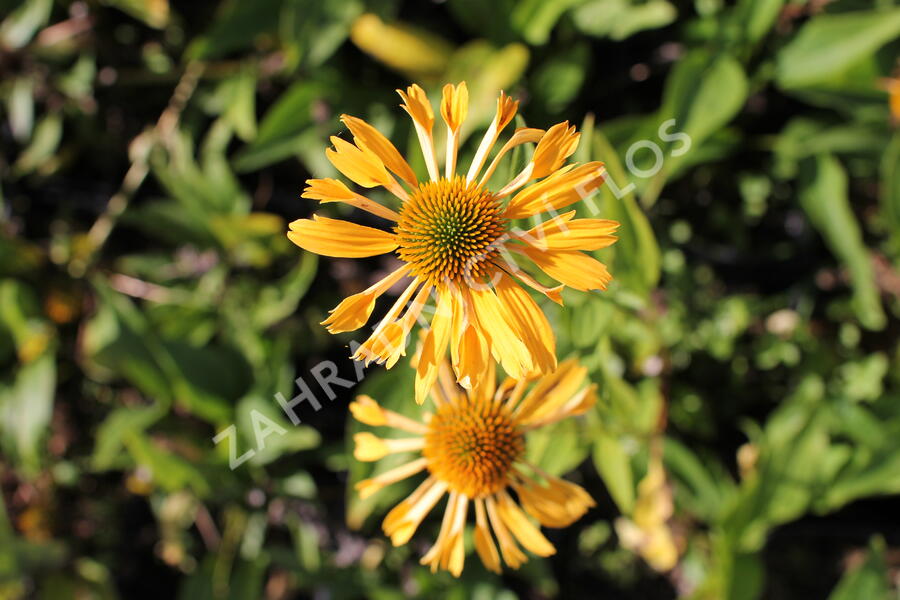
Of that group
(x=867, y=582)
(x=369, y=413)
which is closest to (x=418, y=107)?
(x=369, y=413)

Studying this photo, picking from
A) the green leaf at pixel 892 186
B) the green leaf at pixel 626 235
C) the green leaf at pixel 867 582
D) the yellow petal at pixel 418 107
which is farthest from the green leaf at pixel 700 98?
the green leaf at pixel 867 582

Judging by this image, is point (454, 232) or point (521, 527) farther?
point (521, 527)

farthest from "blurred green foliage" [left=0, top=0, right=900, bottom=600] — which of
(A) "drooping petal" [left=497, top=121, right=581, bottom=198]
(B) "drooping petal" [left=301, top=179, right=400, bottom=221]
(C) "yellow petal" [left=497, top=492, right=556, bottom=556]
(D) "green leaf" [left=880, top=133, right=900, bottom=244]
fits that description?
(B) "drooping petal" [left=301, top=179, right=400, bottom=221]

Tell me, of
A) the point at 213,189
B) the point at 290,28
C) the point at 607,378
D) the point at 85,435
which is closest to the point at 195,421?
the point at 85,435

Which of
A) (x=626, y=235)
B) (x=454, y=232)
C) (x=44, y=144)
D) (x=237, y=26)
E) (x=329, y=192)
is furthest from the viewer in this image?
(x=44, y=144)

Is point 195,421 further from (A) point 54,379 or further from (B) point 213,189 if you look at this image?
(B) point 213,189

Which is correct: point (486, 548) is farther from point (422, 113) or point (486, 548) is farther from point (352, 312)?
point (422, 113)

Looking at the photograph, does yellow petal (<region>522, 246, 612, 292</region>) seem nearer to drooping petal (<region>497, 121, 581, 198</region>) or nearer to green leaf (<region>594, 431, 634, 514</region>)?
drooping petal (<region>497, 121, 581, 198</region>)

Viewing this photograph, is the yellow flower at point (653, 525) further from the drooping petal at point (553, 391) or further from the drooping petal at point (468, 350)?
the drooping petal at point (468, 350)
